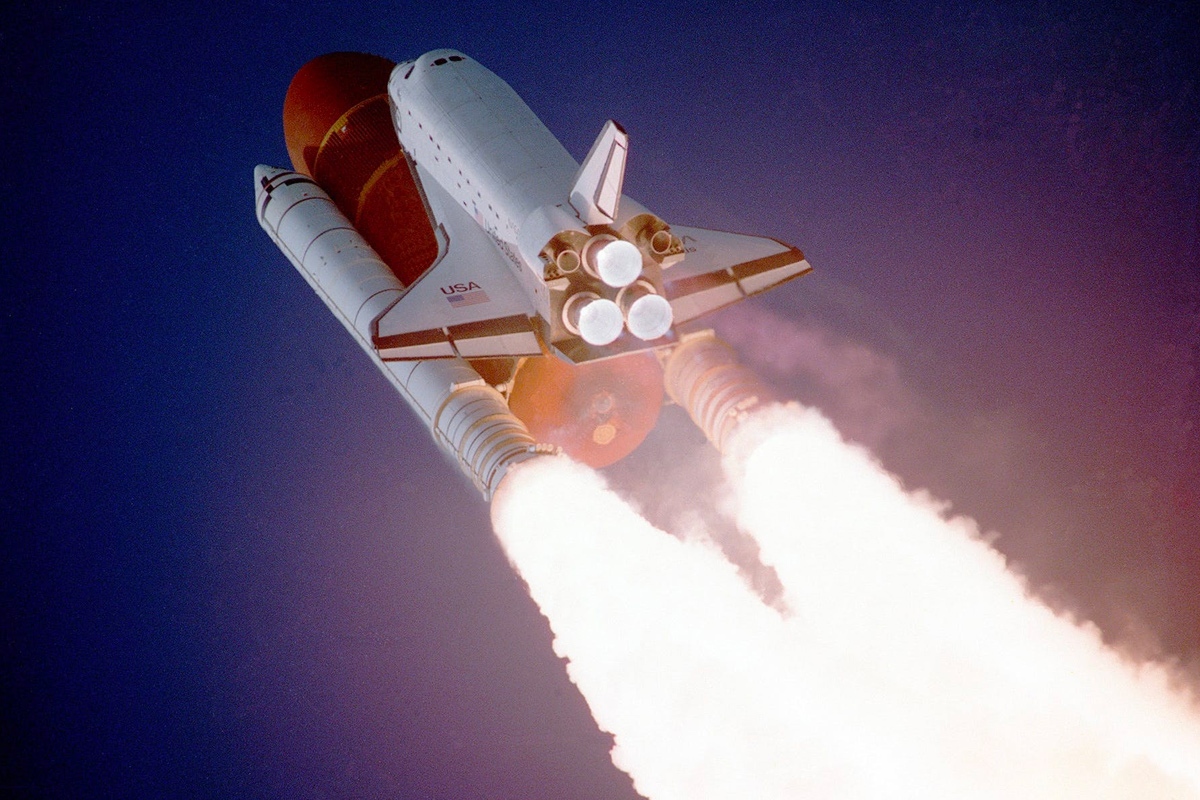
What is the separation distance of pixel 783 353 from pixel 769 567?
2.74m

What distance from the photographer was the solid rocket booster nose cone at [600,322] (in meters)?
6.73

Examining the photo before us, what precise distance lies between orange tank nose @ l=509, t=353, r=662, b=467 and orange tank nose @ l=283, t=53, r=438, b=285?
2.52m

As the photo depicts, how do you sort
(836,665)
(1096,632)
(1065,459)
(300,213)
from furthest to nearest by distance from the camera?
(1065,459) < (300,213) < (1096,632) < (836,665)

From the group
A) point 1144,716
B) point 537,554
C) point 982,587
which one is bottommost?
point 537,554

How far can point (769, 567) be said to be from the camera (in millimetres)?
9891

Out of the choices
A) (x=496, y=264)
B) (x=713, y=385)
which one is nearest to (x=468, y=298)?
(x=496, y=264)

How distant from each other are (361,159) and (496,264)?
10.4ft

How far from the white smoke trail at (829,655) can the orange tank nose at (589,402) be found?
1.08m

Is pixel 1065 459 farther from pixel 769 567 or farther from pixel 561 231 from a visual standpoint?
pixel 561 231

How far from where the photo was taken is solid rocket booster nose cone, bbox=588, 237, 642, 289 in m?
6.41

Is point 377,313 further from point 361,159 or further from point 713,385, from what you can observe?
point 713,385

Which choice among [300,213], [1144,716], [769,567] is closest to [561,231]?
[300,213]

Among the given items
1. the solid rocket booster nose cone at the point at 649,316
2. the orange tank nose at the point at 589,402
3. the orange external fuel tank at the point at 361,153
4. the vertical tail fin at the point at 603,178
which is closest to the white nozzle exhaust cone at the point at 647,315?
the solid rocket booster nose cone at the point at 649,316

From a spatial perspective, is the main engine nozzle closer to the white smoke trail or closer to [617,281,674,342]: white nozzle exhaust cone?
[617,281,674,342]: white nozzle exhaust cone
